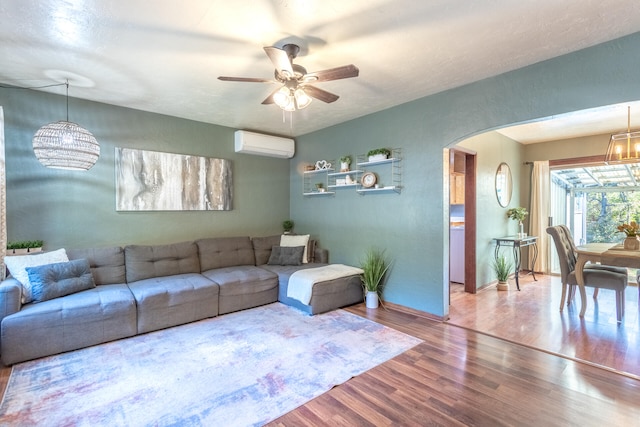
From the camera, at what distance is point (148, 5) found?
1.95 metres

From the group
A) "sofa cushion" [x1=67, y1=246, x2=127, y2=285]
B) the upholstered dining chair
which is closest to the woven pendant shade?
"sofa cushion" [x1=67, y1=246, x2=127, y2=285]

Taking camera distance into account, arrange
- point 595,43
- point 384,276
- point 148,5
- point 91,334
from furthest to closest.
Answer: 1. point 384,276
2. point 91,334
3. point 595,43
4. point 148,5

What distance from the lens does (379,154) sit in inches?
156

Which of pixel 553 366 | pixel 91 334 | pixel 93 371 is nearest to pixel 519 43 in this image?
pixel 553 366

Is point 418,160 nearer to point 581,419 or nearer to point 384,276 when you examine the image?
point 384,276

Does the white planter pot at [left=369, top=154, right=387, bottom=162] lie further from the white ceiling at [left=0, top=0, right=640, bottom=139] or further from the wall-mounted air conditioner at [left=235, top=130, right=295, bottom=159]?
the wall-mounted air conditioner at [left=235, top=130, right=295, bottom=159]

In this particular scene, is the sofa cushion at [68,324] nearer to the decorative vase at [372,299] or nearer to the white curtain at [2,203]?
the white curtain at [2,203]

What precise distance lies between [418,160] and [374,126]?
87 centimetres

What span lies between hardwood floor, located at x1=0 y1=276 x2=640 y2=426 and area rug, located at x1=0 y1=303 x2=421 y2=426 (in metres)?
0.20

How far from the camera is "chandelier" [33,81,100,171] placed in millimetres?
2986

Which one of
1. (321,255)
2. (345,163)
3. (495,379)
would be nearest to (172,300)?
(321,255)

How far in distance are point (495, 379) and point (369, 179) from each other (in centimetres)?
264

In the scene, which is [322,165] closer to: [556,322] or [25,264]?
[556,322]

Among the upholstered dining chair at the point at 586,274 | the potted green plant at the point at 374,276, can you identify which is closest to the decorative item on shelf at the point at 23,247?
the potted green plant at the point at 374,276
